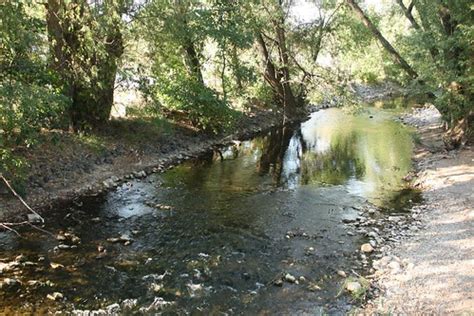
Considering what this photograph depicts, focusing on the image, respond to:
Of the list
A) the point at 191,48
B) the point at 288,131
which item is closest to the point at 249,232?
the point at 191,48

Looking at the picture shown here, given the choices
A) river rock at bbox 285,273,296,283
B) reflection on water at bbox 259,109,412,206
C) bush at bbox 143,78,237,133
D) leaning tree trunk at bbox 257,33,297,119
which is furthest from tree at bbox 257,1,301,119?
river rock at bbox 285,273,296,283

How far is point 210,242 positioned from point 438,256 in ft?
15.7

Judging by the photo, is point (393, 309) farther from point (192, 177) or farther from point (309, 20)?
point (309, 20)

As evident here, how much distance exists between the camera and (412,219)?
11086mm

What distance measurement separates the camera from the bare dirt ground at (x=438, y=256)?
693 centimetres

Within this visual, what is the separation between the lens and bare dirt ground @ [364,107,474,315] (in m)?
6.93

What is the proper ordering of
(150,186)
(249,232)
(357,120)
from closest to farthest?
(249,232) < (150,186) < (357,120)

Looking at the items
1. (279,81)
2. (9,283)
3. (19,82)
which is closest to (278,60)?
(279,81)

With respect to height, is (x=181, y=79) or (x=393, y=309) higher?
(x=181, y=79)

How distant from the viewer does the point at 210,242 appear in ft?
31.7

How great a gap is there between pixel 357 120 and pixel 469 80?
13993 mm

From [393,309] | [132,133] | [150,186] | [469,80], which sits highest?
[469,80]

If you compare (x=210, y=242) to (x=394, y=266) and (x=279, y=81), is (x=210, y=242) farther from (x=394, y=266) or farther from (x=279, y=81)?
(x=279, y=81)

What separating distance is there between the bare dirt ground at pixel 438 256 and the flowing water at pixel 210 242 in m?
0.81
